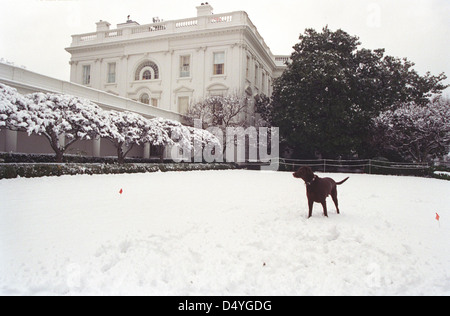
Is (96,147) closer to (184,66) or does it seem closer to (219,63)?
(184,66)

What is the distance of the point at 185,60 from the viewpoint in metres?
31.9

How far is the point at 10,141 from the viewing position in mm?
14406

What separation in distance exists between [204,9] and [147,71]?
938 centimetres

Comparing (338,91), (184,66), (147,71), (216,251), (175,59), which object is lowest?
(216,251)

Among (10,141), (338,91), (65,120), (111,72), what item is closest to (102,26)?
(111,72)

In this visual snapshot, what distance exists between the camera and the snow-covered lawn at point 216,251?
102 inches

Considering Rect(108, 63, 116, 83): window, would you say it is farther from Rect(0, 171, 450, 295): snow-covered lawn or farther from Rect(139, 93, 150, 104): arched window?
Rect(0, 171, 450, 295): snow-covered lawn

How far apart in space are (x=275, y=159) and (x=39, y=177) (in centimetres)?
1929

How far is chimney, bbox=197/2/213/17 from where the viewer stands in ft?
100.0

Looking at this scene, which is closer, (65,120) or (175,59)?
(65,120)

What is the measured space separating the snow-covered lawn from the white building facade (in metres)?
23.9

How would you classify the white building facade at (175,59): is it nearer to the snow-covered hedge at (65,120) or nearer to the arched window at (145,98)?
the arched window at (145,98)

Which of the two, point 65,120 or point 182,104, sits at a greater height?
point 182,104

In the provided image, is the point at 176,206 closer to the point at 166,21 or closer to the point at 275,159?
the point at 275,159
